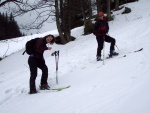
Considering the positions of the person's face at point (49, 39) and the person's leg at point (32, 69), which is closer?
the person's face at point (49, 39)

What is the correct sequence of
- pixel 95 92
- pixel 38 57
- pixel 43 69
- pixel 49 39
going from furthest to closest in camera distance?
pixel 43 69 < pixel 38 57 < pixel 49 39 < pixel 95 92

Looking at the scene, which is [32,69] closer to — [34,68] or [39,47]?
[34,68]

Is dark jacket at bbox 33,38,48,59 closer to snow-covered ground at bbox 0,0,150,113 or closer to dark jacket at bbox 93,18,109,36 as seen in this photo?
snow-covered ground at bbox 0,0,150,113

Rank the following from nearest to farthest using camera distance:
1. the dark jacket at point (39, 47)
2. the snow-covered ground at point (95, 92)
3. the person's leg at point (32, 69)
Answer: the snow-covered ground at point (95, 92) → the dark jacket at point (39, 47) → the person's leg at point (32, 69)

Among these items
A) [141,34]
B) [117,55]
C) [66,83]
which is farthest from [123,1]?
[66,83]

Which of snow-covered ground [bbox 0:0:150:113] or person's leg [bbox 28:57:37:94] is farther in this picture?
person's leg [bbox 28:57:37:94]

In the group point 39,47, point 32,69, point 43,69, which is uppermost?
point 39,47

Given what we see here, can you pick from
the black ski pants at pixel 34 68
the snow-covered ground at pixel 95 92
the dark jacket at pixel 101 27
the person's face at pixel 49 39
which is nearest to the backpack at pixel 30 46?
the black ski pants at pixel 34 68

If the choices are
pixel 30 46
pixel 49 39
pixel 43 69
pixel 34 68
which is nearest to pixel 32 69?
pixel 34 68

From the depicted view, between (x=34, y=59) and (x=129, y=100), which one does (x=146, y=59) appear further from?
(x=34, y=59)

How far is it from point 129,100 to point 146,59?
11.2 feet

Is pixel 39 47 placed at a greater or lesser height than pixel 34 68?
greater

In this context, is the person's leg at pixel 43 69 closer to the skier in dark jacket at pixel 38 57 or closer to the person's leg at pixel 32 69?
the skier in dark jacket at pixel 38 57

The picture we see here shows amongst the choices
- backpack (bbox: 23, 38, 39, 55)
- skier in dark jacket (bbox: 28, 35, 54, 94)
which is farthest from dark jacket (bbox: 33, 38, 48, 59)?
backpack (bbox: 23, 38, 39, 55)
